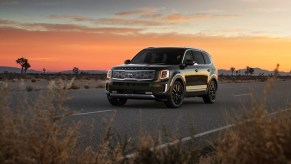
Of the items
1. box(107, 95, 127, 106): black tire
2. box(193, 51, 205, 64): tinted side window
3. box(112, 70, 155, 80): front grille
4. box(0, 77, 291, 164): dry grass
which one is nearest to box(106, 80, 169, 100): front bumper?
box(112, 70, 155, 80): front grille

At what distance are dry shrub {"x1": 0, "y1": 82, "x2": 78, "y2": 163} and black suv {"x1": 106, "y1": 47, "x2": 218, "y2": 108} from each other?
33.2ft

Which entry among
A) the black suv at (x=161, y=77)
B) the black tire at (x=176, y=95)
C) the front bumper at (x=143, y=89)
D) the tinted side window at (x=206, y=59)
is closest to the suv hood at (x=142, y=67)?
the black suv at (x=161, y=77)

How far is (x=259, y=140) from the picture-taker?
16.1 feet

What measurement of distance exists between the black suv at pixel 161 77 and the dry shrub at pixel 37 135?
10.1 meters

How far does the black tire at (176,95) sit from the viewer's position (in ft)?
50.6

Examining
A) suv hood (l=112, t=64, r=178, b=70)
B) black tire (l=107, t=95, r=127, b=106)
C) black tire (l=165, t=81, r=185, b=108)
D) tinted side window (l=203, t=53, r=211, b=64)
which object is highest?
tinted side window (l=203, t=53, r=211, b=64)

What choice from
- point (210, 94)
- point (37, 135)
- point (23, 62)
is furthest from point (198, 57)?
point (23, 62)

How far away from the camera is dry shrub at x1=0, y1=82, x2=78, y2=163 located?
4.70 meters

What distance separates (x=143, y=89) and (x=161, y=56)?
189cm

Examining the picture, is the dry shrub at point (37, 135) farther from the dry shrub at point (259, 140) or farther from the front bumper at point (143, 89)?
the front bumper at point (143, 89)

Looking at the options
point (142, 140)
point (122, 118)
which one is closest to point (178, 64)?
point (122, 118)

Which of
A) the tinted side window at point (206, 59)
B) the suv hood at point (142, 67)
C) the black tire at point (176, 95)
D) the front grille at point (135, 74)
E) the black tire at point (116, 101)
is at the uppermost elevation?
the tinted side window at point (206, 59)

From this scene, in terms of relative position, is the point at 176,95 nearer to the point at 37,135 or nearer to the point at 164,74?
Answer: the point at 164,74

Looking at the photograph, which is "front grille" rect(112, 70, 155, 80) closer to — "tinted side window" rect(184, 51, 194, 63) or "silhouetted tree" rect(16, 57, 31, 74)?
"tinted side window" rect(184, 51, 194, 63)
